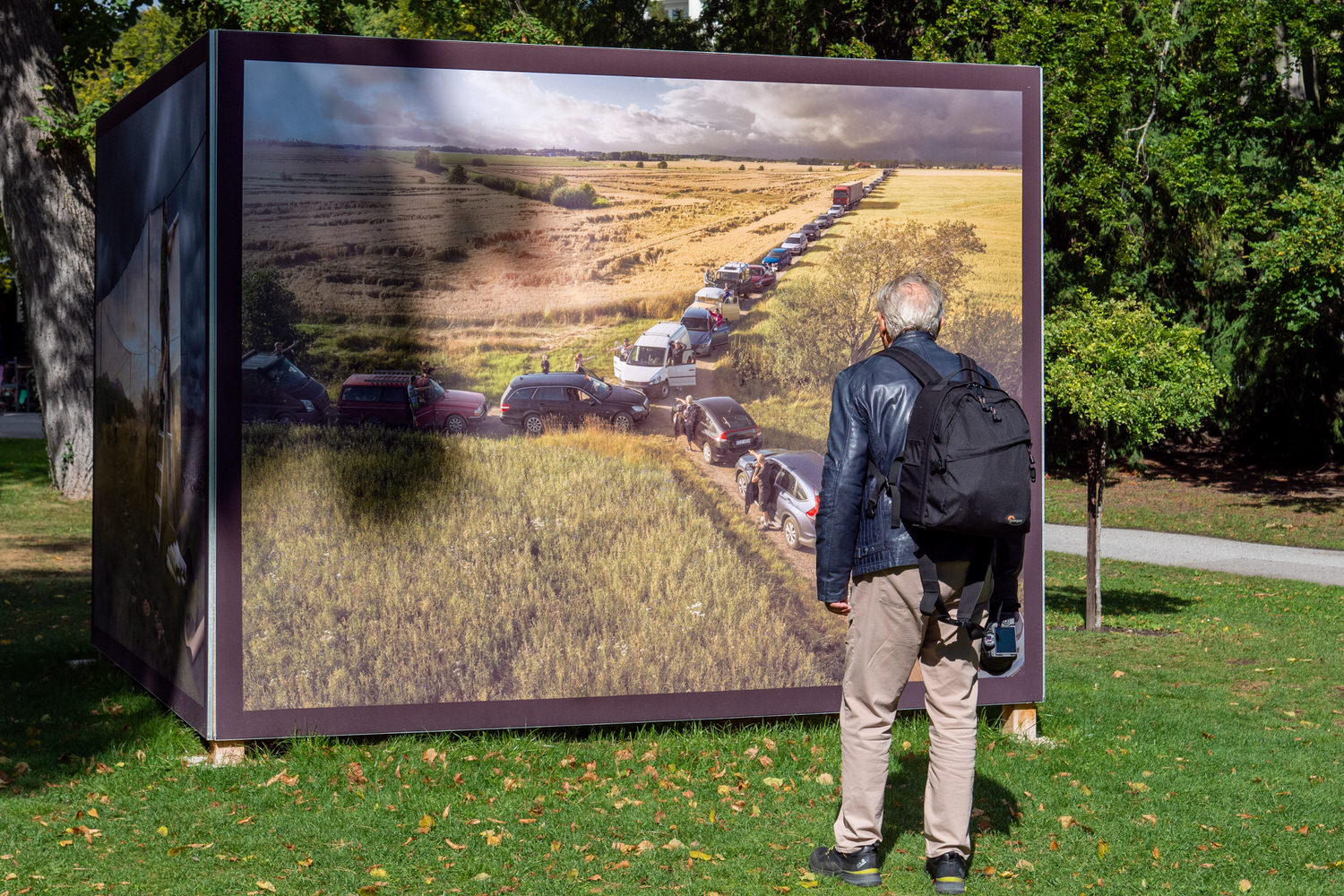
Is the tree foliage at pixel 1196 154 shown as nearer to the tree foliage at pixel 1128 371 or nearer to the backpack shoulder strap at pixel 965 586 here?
the tree foliage at pixel 1128 371

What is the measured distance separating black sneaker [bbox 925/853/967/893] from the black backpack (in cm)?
82

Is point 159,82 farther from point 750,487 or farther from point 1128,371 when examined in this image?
point 1128,371

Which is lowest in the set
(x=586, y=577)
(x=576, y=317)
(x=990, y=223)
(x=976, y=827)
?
(x=976, y=827)

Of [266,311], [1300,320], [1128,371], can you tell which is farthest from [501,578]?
[1300,320]

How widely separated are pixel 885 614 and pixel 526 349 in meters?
2.37

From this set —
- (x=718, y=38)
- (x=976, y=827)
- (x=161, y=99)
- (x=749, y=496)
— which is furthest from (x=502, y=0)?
(x=976, y=827)

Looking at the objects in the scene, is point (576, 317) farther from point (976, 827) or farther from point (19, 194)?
point (19, 194)

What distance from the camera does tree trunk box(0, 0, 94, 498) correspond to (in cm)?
1511

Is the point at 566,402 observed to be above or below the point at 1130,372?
below

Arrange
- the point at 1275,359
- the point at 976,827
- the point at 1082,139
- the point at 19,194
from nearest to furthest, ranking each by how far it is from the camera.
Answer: the point at 976,827
the point at 1082,139
the point at 19,194
the point at 1275,359

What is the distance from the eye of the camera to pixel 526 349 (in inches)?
232

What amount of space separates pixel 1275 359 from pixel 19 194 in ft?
68.6

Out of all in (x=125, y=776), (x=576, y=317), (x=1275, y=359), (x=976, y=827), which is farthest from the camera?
(x=1275, y=359)

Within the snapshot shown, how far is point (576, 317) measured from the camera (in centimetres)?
597
